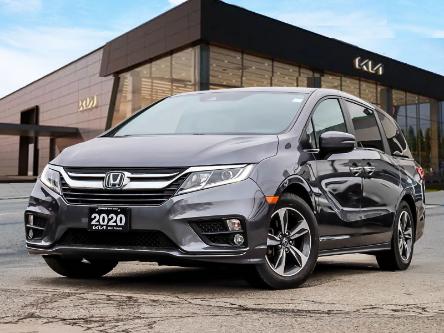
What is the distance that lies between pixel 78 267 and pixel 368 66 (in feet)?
121

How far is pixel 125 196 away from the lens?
5.13 meters

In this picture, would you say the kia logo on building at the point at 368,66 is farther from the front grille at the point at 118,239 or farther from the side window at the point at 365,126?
the front grille at the point at 118,239

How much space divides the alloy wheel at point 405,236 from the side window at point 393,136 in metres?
0.73

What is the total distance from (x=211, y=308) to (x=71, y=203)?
1.44 m

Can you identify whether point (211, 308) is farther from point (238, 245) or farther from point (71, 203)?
point (71, 203)

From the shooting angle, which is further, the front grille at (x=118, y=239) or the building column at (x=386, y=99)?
the building column at (x=386, y=99)

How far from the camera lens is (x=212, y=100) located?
6.70 metres

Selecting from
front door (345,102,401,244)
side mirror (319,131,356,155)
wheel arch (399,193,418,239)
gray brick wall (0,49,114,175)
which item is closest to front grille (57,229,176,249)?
side mirror (319,131,356,155)

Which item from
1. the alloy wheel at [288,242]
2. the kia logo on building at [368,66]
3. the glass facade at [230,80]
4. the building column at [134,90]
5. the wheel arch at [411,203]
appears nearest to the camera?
the alloy wheel at [288,242]

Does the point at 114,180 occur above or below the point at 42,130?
below

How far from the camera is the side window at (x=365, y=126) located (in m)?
7.10

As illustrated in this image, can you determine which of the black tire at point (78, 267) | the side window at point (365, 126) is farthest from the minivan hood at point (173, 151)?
the side window at point (365, 126)

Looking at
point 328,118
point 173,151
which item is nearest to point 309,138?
point 328,118

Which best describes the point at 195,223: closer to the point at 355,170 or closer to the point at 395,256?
the point at 355,170
